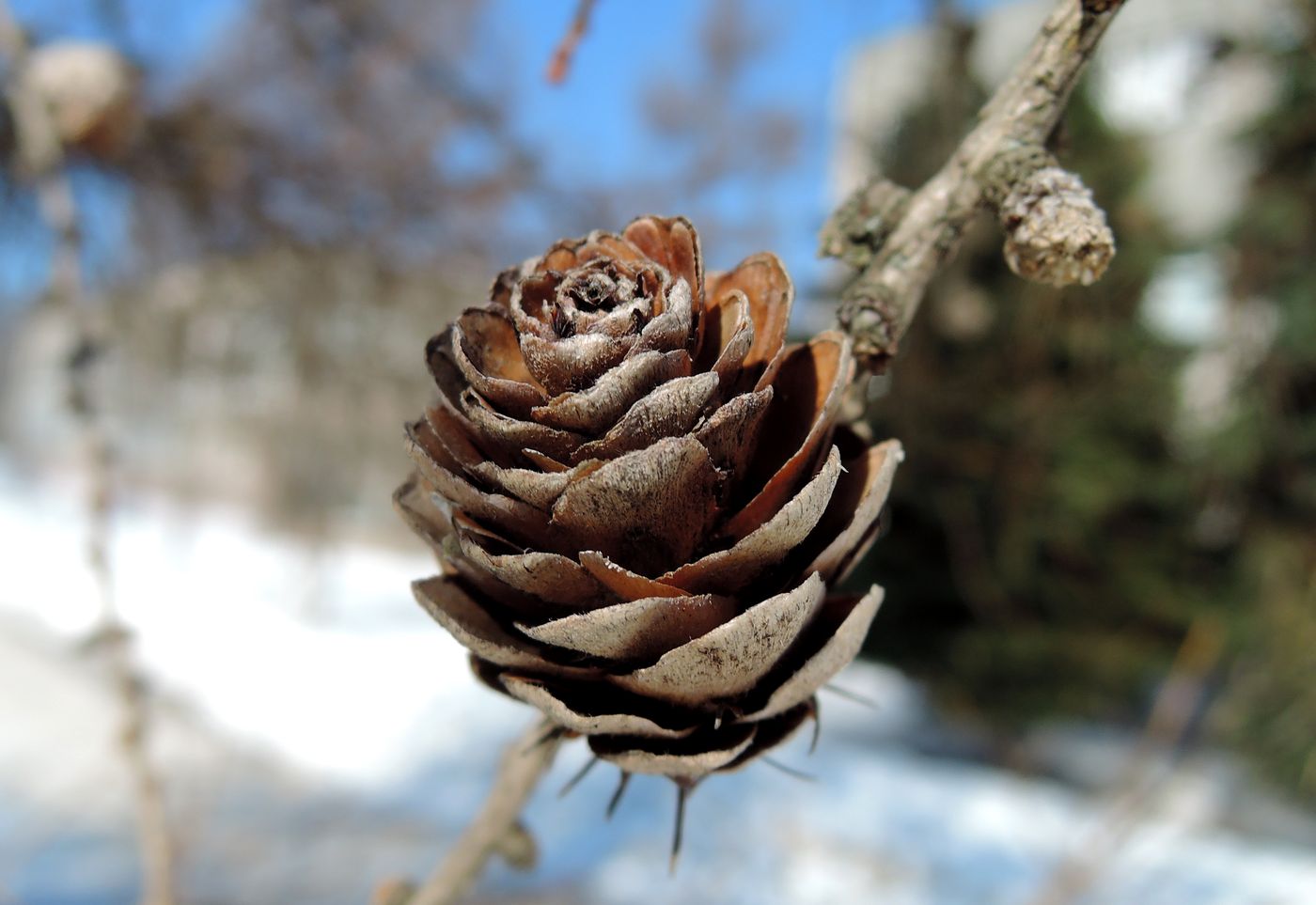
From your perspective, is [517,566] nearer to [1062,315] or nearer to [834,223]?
[834,223]

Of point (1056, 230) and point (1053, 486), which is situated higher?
point (1053, 486)

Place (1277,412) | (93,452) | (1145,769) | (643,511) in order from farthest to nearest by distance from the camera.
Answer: (1145,769) < (1277,412) < (93,452) < (643,511)

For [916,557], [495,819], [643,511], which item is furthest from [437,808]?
[643,511]

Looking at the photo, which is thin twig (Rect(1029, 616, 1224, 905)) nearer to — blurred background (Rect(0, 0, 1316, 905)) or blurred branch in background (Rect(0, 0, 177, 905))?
blurred background (Rect(0, 0, 1316, 905))

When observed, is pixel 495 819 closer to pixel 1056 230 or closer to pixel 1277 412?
pixel 1056 230

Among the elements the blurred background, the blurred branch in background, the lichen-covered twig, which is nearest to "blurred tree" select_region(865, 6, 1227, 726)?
the blurred background

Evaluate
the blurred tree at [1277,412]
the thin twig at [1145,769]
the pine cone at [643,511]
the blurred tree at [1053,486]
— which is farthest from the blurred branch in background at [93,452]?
the blurred tree at [1277,412]
